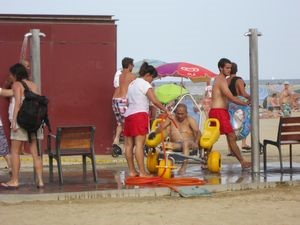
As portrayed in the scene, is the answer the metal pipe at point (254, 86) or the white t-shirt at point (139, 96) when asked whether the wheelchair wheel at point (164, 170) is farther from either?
the metal pipe at point (254, 86)

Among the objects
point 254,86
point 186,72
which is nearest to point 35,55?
point 254,86

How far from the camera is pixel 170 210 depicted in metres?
8.85

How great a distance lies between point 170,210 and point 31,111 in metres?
2.54

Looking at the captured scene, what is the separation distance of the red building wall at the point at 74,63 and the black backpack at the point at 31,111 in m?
5.31

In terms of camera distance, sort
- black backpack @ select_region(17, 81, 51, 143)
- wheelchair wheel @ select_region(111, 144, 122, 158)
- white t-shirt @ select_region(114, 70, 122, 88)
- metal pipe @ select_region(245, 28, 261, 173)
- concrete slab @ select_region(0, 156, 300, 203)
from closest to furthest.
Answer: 1. concrete slab @ select_region(0, 156, 300, 203)
2. black backpack @ select_region(17, 81, 51, 143)
3. metal pipe @ select_region(245, 28, 261, 173)
4. wheelchair wheel @ select_region(111, 144, 122, 158)
5. white t-shirt @ select_region(114, 70, 122, 88)

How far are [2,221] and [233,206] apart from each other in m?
2.78

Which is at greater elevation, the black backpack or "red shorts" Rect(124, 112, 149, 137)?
the black backpack

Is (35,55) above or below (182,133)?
above

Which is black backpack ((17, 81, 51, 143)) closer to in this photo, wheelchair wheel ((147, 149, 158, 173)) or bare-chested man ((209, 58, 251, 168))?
wheelchair wheel ((147, 149, 158, 173))

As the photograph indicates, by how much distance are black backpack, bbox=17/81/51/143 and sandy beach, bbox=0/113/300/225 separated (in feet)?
4.04

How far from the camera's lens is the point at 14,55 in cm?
1543

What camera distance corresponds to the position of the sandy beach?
8.24 m

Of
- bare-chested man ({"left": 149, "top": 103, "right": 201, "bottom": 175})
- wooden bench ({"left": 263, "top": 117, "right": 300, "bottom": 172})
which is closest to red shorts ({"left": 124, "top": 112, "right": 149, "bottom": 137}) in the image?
bare-chested man ({"left": 149, "top": 103, "right": 201, "bottom": 175})

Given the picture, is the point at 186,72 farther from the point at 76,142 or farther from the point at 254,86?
the point at 76,142
